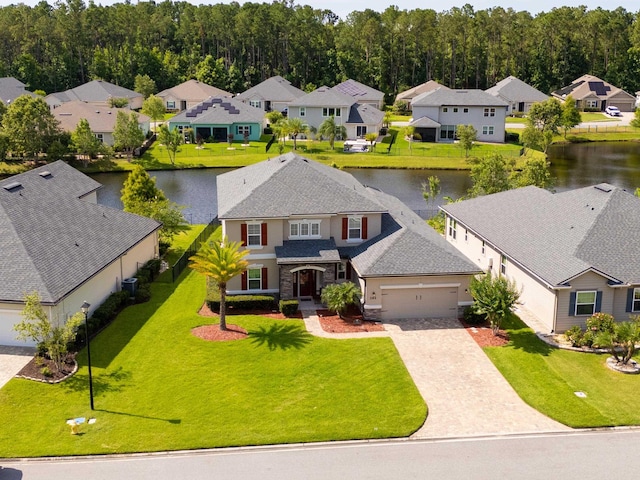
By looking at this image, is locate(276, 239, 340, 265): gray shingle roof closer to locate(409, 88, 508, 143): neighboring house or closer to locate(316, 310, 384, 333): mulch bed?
locate(316, 310, 384, 333): mulch bed

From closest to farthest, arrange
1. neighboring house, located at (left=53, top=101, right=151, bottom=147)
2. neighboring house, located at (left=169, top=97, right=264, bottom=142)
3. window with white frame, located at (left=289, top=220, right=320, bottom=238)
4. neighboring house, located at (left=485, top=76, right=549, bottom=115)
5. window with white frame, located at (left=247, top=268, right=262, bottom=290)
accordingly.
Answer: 1. window with white frame, located at (left=247, top=268, right=262, bottom=290)
2. window with white frame, located at (left=289, top=220, right=320, bottom=238)
3. neighboring house, located at (left=53, top=101, right=151, bottom=147)
4. neighboring house, located at (left=169, top=97, right=264, bottom=142)
5. neighboring house, located at (left=485, top=76, right=549, bottom=115)

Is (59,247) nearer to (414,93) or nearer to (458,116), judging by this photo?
(458,116)

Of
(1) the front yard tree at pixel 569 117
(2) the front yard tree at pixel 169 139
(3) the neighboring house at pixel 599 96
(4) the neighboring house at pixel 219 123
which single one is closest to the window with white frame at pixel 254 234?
(2) the front yard tree at pixel 169 139

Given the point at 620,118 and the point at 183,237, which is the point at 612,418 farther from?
the point at 620,118

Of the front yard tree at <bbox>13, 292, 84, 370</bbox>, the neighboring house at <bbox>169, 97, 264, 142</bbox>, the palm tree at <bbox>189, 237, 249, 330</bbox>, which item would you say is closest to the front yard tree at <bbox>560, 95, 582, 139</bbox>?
the neighboring house at <bbox>169, 97, 264, 142</bbox>

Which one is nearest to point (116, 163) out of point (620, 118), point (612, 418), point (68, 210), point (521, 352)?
point (68, 210)

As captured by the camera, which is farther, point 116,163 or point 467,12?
point 467,12
